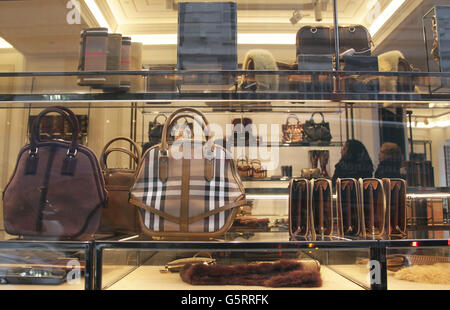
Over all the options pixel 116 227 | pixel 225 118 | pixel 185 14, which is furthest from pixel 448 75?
pixel 116 227

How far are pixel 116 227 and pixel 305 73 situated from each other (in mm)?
→ 959

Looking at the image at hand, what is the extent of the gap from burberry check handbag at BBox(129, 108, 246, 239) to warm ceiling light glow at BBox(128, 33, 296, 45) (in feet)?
1.29

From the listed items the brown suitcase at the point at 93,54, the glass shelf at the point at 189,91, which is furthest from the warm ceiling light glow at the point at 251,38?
the glass shelf at the point at 189,91

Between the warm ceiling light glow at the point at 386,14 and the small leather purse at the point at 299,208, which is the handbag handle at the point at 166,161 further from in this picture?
the warm ceiling light glow at the point at 386,14

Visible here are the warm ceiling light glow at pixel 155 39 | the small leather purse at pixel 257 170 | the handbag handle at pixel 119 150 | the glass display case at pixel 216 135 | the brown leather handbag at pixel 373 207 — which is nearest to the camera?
the glass display case at pixel 216 135

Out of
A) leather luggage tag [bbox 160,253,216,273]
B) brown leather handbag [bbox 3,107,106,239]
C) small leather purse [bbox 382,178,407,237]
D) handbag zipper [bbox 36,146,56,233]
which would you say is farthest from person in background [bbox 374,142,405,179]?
handbag zipper [bbox 36,146,56,233]

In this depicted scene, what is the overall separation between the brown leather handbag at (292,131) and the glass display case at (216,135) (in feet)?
0.06

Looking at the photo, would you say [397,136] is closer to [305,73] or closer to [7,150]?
[305,73]

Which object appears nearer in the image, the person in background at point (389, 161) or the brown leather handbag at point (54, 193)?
the brown leather handbag at point (54, 193)

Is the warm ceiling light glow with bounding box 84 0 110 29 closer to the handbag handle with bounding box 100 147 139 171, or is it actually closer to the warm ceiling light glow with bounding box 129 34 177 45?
the warm ceiling light glow with bounding box 129 34 177 45

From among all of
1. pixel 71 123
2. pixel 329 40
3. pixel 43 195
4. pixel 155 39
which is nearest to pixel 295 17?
pixel 329 40

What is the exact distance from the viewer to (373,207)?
1.28 m

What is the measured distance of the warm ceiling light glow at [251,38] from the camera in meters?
1.40

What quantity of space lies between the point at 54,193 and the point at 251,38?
1020 mm
